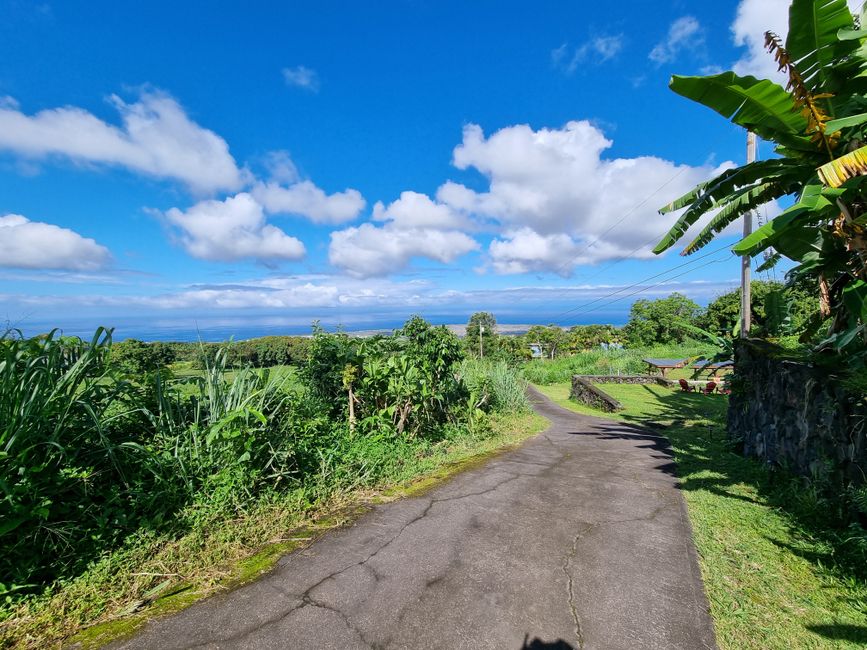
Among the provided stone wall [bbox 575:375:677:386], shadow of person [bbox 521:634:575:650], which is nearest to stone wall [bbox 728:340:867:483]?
shadow of person [bbox 521:634:575:650]

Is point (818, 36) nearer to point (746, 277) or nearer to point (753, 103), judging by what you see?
point (753, 103)

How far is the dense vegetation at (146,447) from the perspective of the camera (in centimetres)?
269

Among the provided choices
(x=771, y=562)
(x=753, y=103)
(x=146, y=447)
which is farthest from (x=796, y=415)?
(x=146, y=447)

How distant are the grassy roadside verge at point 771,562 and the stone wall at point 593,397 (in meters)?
6.59

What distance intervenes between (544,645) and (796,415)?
4.43 m

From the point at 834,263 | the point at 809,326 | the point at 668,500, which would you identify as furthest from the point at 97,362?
the point at 809,326

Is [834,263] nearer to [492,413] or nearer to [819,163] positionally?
[819,163]

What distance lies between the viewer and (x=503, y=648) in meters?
2.26

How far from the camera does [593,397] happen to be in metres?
14.5

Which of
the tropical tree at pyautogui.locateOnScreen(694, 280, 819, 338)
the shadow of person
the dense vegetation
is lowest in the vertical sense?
the shadow of person

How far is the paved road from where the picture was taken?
92.2 inches

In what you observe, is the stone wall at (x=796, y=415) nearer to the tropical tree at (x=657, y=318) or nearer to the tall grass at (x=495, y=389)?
the tall grass at (x=495, y=389)

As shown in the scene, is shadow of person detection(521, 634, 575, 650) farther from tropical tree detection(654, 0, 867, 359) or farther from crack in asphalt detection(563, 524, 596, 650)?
tropical tree detection(654, 0, 867, 359)

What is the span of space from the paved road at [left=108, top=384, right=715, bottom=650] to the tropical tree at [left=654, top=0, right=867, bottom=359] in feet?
8.79
